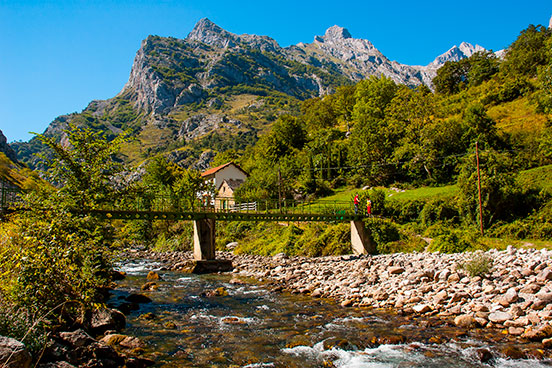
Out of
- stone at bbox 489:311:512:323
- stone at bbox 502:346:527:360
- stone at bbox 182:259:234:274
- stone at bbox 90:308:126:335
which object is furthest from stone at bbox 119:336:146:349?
stone at bbox 182:259:234:274

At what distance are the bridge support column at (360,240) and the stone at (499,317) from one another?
55.3 ft

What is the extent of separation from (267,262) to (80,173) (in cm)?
1938

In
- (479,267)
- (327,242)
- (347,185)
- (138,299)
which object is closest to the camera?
(479,267)

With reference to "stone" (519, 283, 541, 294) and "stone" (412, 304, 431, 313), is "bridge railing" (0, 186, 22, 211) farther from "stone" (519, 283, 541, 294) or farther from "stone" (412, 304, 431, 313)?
"stone" (519, 283, 541, 294)

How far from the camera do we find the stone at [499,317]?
41.3 feet

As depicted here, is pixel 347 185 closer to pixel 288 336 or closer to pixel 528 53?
pixel 288 336

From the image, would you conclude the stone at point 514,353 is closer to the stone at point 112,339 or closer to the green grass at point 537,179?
the stone at point 112,339

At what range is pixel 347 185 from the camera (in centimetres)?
5781

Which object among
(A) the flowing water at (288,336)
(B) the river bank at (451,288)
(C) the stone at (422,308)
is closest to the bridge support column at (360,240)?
(B) the river bank at (451,288)

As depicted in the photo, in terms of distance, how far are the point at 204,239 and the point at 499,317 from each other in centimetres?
2325

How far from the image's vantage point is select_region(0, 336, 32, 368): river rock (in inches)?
245

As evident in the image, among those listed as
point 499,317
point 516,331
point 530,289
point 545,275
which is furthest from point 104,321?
point 545,275

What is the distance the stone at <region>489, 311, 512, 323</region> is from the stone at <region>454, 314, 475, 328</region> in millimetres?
645

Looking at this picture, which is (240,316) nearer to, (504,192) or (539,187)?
(504,192)
